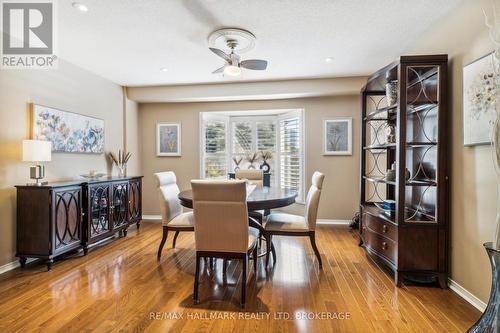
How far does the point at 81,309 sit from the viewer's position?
84.0 inches

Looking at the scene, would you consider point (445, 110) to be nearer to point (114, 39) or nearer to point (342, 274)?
point (342, 274)

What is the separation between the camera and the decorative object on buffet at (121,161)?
4.57 m

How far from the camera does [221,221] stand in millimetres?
2191

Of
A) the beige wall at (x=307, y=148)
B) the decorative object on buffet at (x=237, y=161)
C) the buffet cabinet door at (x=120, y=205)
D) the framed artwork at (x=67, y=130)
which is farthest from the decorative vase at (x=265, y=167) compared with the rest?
the framed artwork at (x=67, y=130)

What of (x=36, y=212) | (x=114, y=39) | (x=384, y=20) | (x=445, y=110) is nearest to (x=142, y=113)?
(x=114, y=39)

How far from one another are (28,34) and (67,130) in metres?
1.20

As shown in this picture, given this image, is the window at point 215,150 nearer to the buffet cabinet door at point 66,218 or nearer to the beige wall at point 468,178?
the buffet cabinet door at point 66,218

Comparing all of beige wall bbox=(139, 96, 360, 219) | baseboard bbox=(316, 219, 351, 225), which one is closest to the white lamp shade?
beige wall bbox=(139, 96, 360, 219)

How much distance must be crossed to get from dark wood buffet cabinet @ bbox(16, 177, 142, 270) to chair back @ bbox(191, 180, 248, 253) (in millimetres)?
1805

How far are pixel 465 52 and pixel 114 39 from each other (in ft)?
11.2

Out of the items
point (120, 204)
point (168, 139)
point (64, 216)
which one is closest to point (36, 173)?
point (64, 216)

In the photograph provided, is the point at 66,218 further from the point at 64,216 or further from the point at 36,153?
the point at 36,153

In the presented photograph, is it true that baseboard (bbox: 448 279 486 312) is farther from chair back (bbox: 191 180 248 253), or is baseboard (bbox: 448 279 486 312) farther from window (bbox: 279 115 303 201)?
window (bbox: 279 115 303 201)

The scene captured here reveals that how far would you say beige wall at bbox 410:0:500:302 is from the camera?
2066mm
